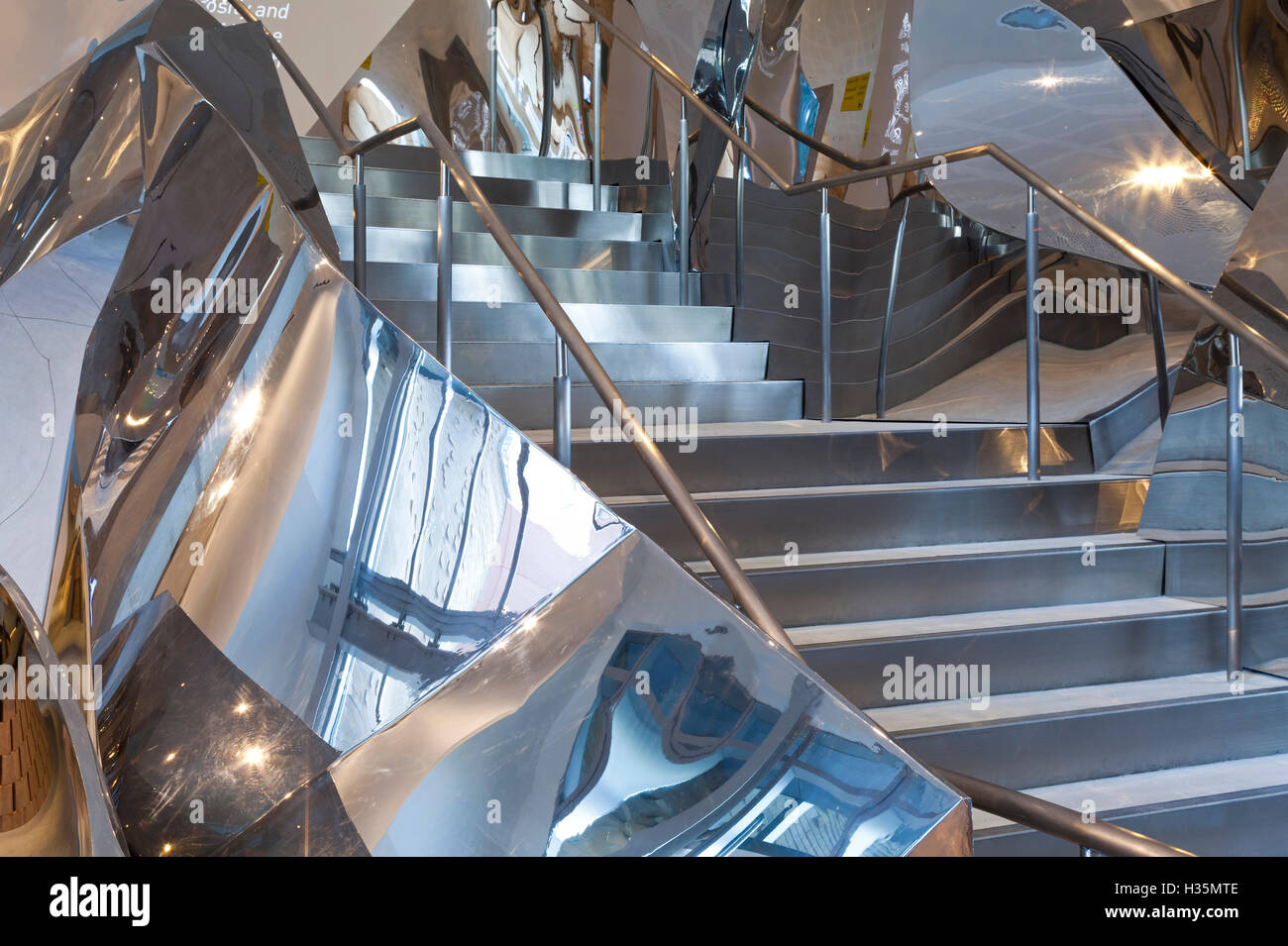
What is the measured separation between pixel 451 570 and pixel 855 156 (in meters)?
3.57

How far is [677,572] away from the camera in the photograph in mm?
1660

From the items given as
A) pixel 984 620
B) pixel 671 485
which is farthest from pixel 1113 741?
pixel 671 485

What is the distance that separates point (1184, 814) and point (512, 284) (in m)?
2.73

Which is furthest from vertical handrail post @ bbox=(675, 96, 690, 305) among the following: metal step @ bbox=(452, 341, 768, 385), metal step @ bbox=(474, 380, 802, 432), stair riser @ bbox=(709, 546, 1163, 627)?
stair riser @ bbox=(709, 546, 1163, 627)

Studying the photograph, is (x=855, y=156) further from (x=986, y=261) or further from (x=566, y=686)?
(x=566, y=686)

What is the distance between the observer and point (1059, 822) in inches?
55.1

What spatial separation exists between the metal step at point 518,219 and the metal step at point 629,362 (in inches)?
34.9

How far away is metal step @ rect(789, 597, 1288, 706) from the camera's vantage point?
252 centimetres

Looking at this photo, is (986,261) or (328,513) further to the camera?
(986,261)

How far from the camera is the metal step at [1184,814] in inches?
84.1

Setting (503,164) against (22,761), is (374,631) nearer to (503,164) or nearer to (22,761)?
(22,761)

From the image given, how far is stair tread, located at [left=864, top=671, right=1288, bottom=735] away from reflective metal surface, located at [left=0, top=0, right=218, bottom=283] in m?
1.88

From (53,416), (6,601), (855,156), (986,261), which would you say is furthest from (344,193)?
(6,601)
